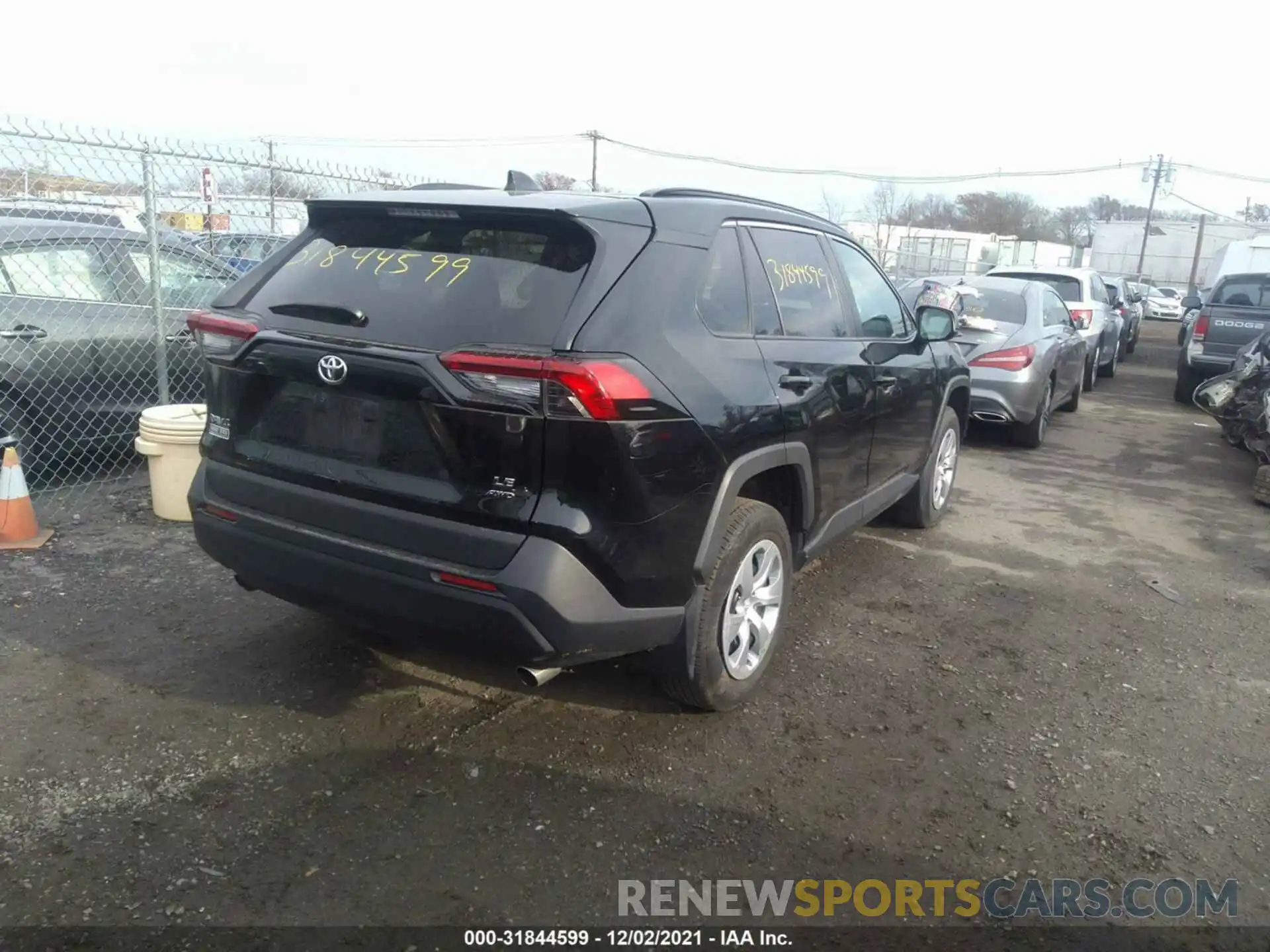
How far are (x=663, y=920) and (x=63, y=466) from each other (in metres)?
5.21

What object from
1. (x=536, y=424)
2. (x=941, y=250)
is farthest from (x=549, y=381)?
(x=941, y=250)

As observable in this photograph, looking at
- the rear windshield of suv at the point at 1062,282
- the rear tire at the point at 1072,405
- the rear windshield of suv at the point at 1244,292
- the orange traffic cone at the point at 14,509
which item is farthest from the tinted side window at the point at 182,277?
the rear windshield of suv at the point at 1244,292

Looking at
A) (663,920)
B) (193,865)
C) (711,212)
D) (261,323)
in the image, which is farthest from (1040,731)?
(261,323)

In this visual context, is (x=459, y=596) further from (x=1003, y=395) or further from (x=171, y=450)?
(x=1003, y=395)

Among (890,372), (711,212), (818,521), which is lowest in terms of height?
(818,521)

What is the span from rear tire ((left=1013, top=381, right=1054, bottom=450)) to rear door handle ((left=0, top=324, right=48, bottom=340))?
7656 millimetres

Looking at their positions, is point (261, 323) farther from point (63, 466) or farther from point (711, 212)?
point (63, 466)

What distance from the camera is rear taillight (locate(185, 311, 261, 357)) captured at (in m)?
3.12

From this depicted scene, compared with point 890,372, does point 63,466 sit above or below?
below

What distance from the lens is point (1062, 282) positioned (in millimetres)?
12406

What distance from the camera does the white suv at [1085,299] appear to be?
39.1ft

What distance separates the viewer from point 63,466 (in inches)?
235

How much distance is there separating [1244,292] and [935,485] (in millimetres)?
9218

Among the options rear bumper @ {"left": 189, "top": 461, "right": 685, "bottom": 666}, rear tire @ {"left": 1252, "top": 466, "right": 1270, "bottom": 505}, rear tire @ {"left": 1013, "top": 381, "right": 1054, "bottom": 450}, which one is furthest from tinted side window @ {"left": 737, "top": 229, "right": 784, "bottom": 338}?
rear tire @ {"left": 1013, "top": 381, "right": 1054, "bottom": 450}
